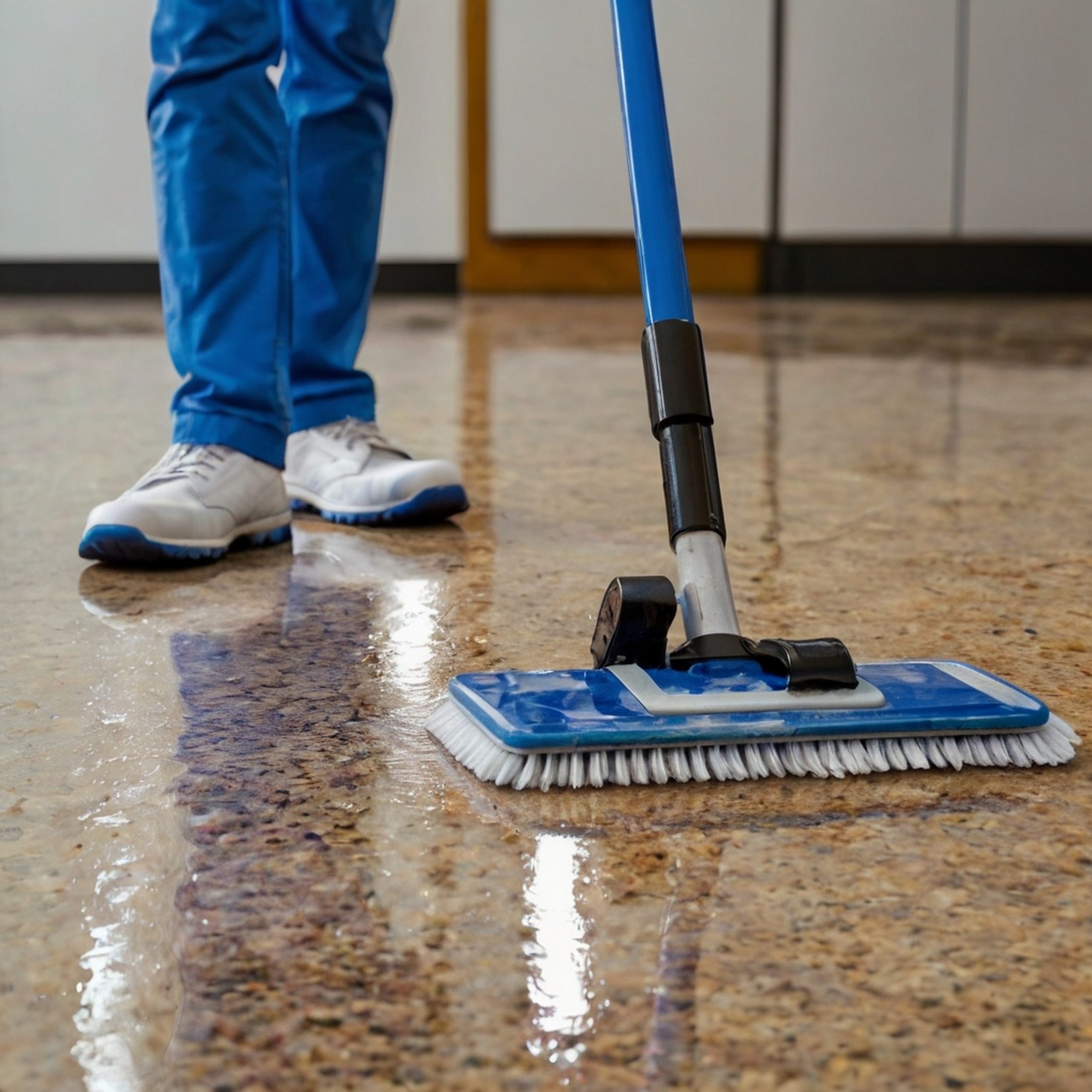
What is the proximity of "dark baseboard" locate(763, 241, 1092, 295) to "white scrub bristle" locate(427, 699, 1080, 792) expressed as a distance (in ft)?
12.1

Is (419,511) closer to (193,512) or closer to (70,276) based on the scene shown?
→ (193,512)

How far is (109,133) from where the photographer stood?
4059mm

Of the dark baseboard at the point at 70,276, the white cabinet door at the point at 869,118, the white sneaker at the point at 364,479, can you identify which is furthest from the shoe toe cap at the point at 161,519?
the white cabinet door at the point at 869,118

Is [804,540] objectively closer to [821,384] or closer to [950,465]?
[950,465]

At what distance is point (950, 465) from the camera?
1.59m

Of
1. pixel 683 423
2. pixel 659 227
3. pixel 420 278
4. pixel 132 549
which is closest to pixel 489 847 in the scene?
pixel 683 423

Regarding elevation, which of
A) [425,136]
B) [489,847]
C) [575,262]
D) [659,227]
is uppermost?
[425,136]

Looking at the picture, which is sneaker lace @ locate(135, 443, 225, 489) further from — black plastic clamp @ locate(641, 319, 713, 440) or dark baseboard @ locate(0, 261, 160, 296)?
dark baseboard @ locate(0, 261, 160, 296)

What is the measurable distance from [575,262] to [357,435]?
3.04m

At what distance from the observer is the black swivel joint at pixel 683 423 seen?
79 centimetres

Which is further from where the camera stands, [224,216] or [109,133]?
[109,133]

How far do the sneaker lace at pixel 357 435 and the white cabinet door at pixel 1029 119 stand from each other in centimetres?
315

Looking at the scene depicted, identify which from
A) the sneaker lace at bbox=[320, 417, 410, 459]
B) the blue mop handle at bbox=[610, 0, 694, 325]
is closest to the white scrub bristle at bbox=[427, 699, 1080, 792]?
the blue mop handle at bbox=[610, 0, 694, 325]

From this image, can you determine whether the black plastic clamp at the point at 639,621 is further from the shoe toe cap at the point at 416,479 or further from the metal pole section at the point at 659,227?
the shoe toe cap at the point at 416,479
